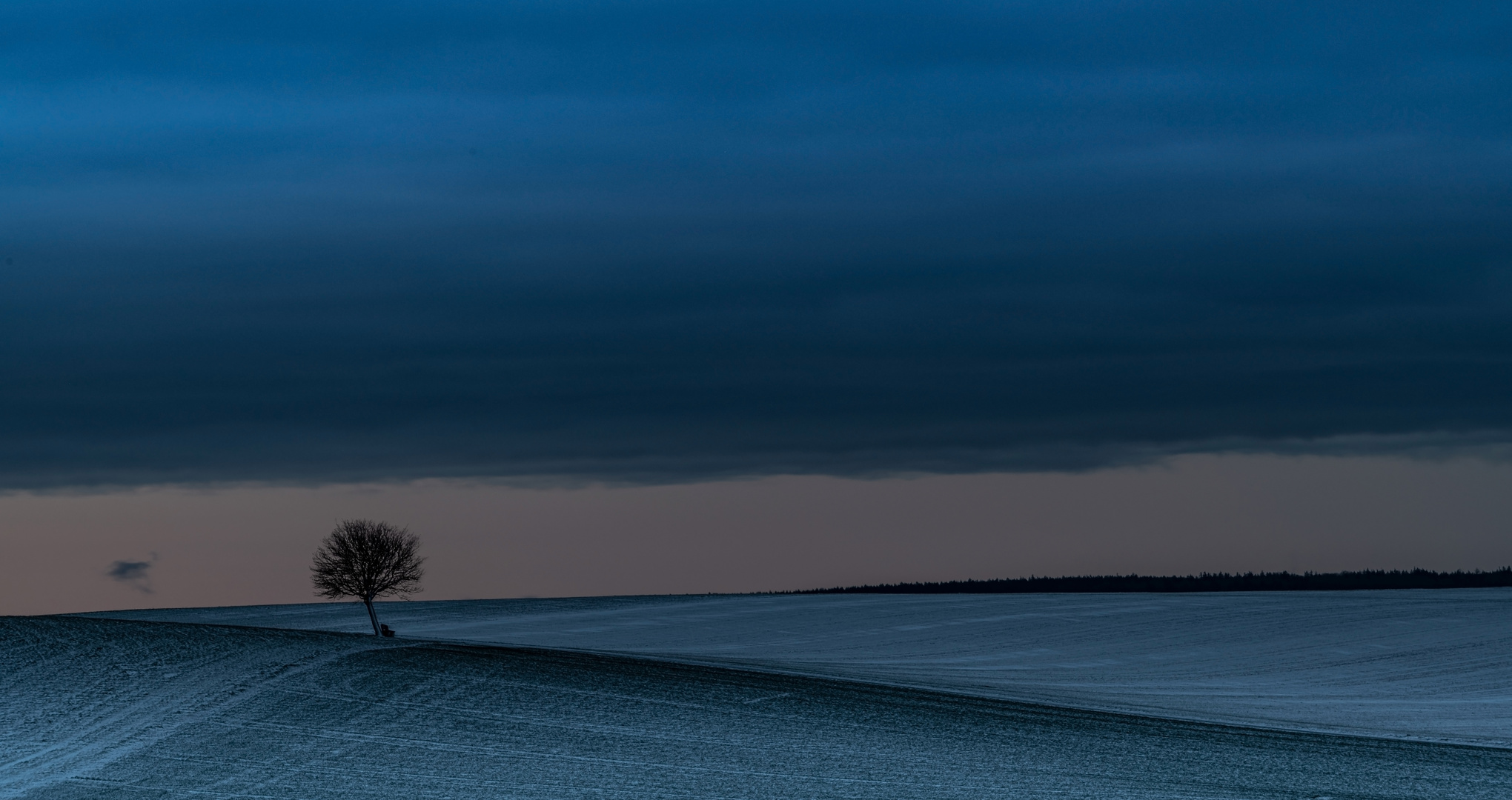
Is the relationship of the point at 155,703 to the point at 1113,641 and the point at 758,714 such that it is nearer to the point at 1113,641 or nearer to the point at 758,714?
the point at 758,714

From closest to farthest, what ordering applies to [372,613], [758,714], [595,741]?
1. [595,741]
2. [758,714]
3. [372,613]

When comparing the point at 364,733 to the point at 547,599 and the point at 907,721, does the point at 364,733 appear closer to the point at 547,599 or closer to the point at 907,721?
the point at 907,721

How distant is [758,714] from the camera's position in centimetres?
2853

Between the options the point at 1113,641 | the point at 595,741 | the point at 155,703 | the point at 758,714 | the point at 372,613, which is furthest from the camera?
the point at 372,613

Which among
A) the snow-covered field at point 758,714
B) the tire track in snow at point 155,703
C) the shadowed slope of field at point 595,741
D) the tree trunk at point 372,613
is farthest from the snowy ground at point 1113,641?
the tire track in snow at point 155,703

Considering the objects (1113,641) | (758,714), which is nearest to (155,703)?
(758,714)

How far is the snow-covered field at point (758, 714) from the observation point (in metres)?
21.8

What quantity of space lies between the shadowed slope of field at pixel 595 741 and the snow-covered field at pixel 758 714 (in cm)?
9

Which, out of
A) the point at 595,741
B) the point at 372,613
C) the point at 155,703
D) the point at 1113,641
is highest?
the point at 372,613

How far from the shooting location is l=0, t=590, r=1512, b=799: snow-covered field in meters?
21.8

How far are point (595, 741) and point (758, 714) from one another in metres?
4.40

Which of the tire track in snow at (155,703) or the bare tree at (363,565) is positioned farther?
the bare tree at (363,565)

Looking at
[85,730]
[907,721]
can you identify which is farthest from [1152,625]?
[85,730]

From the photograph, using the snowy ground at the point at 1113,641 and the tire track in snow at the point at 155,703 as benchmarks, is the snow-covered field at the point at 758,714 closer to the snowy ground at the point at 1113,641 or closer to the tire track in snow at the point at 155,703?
the tire track in snow at the point at 155,703
